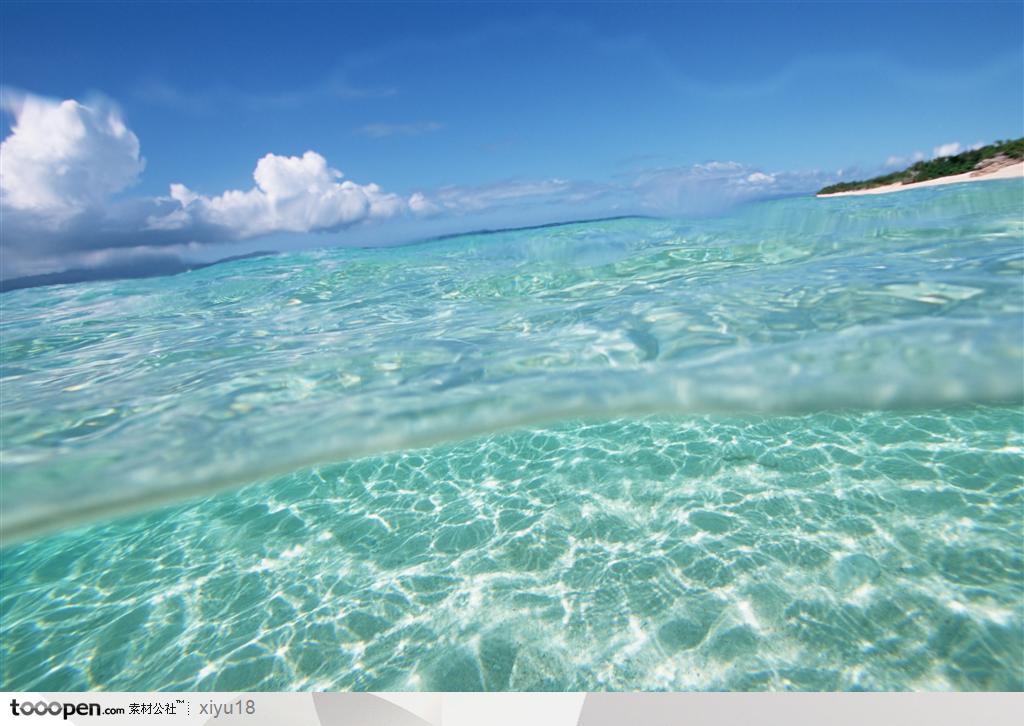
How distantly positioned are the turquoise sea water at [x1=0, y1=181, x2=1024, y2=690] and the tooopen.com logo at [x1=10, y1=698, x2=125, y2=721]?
1524 millimetres

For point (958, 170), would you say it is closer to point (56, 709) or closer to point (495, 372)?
point (495, 372)

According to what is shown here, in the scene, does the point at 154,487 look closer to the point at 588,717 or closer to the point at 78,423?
the point at 78,423

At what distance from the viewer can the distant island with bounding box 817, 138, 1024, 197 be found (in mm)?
29531

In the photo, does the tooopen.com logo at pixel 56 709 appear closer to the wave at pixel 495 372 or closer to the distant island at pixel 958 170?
the wave at pixel 495 372

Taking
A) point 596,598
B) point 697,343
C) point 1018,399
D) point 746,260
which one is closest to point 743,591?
point 596,598

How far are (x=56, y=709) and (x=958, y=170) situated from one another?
46853mm

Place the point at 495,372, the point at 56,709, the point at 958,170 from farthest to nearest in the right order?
the point at 958,170, the point at 495,372, the point at 56,709

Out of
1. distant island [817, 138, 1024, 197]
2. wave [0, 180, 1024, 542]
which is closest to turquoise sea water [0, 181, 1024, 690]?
wave [0, 180, 1024, 542]

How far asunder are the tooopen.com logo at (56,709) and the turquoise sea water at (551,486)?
152 cm

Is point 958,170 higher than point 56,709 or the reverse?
higher

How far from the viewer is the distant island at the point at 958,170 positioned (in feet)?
96.9

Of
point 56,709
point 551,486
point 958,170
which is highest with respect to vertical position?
point 958,170

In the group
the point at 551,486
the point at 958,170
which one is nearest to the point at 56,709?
the point at 551,486

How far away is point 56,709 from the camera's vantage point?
12.3 feet
